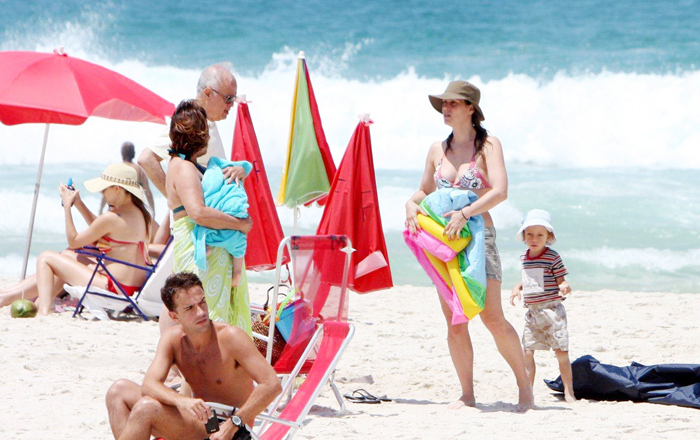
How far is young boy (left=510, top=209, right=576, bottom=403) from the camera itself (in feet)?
15.5

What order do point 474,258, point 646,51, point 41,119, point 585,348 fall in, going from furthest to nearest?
point 646,51, point 41,119, point 585,348, point 474,258

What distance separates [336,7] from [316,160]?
2021 centimetres

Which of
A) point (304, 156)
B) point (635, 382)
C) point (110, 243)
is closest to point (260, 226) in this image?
point (304, 156)

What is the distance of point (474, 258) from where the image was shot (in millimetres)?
4316

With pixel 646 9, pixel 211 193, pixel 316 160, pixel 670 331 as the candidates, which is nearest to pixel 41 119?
pixel 316 160

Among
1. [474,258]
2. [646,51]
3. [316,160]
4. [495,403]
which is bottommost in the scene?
[495,403]

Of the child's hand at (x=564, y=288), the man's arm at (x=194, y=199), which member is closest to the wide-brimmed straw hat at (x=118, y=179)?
the man's arm at (x=194, y=199)

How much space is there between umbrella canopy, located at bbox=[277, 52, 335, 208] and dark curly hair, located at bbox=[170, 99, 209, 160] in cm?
255

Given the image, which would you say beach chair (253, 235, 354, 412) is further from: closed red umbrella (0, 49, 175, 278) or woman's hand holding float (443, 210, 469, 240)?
closed red umbrella (0, 49, 175, 278)

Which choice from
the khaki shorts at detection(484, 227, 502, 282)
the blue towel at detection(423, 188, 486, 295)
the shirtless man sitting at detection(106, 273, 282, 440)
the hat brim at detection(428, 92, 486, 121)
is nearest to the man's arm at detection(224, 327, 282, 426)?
the shirtless man sitting at detection(106, 273, 282, 440)

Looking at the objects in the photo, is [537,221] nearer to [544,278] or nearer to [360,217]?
[544,278]

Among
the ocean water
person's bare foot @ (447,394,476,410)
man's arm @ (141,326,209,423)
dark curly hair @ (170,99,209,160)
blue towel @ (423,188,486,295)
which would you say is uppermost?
the ocean water

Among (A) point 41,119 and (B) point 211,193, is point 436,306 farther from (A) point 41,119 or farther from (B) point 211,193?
(B) point 211,193

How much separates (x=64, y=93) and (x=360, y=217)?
2.66m
